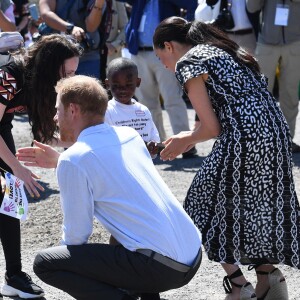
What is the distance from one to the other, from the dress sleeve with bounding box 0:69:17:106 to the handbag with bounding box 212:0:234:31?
4014 mm

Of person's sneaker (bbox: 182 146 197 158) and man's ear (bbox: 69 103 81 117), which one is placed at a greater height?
man's ear (bbox: 69 103 81 117)

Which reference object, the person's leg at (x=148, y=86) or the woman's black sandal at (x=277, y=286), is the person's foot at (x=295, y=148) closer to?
the person's leg at (x=148, y=86)

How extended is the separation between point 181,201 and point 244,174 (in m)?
2.45

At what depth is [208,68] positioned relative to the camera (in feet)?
13.9

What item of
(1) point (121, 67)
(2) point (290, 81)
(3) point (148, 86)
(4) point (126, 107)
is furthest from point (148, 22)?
(4) point (126, 107)

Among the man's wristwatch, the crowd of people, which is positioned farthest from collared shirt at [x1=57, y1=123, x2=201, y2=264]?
the man's wristwatch

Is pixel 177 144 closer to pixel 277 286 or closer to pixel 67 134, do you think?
pixel 67 134

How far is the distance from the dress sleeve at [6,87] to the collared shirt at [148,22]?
3.84 meters

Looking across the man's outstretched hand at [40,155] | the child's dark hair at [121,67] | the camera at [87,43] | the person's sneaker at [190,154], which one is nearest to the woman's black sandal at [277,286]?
the man's outstretched hand at [40,155]

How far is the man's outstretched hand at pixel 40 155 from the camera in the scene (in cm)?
406

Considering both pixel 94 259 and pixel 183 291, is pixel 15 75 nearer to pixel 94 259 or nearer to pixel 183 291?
pixel 94 259

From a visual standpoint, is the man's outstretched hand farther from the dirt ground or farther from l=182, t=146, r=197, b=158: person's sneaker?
l=182, t=146, r=197, b=158: person's sneaker

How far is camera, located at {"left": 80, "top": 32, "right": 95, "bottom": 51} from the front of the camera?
7148 mm

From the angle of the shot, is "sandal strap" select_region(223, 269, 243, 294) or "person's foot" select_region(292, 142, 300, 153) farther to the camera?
"person's foot" select_region(292, 142, 300, 153)
